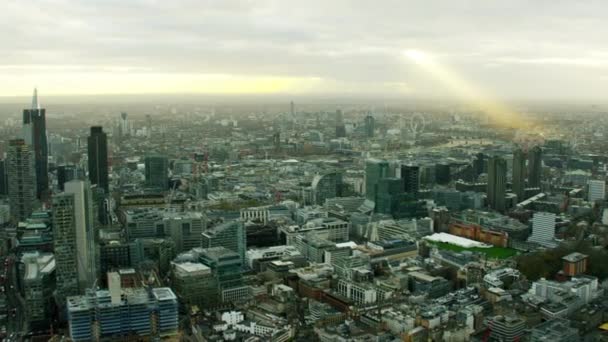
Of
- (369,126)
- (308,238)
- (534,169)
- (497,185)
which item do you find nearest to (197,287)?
(308,238)

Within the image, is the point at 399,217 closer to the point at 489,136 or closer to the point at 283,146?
the point at 489,136

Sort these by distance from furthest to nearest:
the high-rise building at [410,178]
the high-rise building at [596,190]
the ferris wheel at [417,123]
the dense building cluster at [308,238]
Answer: the ferris wheel at [417,123] → the high-rise building at [596,190] → the high-rise building at [410,178] → the dense building cluster at [308,238]

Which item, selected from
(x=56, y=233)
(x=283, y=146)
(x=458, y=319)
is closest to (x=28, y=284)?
(x=56, y=233)

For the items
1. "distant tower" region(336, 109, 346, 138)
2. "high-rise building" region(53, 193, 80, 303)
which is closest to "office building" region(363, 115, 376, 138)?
"distant tower" region(336, 109, 346, 138)

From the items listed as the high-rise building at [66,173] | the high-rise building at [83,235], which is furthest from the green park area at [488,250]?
the high-rise building at [66,173]

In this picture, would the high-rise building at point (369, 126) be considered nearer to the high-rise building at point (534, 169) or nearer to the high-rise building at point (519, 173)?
the high-rise building at point (534, 169)

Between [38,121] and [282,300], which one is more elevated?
[38,121]
